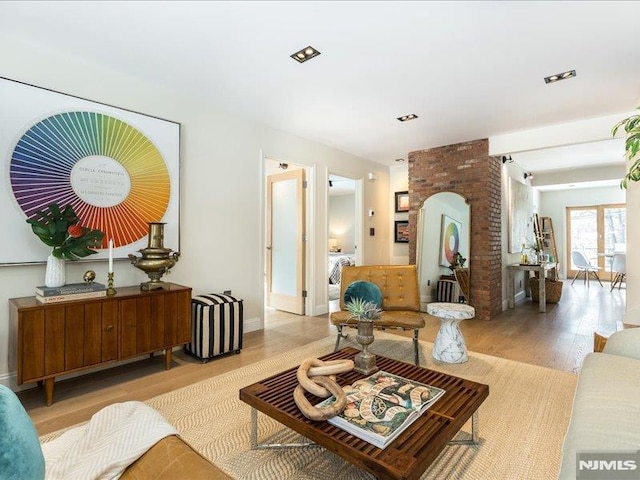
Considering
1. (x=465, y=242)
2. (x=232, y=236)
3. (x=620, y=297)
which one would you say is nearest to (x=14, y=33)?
(x=232, y=236)

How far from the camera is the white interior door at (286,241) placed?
4738 millimetres

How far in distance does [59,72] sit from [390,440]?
3.28 meters

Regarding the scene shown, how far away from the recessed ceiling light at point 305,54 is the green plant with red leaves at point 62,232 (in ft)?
6.50

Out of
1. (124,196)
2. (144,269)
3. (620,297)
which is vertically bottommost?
(620,297)

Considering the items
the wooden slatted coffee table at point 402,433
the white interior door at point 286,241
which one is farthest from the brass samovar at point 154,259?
the white interior door at point 286,241

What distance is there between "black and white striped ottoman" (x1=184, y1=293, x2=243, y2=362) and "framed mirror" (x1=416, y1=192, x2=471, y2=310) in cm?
319

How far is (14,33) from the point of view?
229cm

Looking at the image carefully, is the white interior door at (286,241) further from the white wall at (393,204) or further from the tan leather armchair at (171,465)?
the tan leather armchair at (171,465)

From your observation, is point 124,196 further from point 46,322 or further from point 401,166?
point 401,166

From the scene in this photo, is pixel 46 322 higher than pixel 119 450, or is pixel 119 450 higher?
pixel 46 322

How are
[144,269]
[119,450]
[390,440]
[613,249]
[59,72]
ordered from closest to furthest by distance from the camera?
[119,450], [390,440], [59,72], [144,269], [613,249]

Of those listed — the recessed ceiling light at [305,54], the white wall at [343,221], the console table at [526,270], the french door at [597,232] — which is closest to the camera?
the recessed ceiling light at [305,54]

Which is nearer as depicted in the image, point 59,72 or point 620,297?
point 59,72

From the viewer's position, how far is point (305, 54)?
8.27ft
